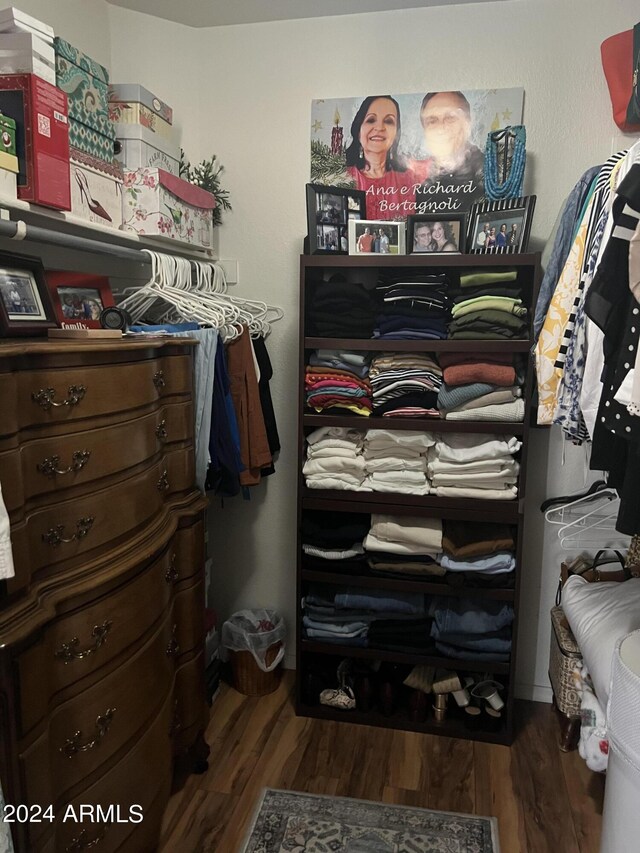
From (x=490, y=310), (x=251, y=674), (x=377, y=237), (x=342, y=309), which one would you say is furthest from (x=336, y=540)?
(x=377, y=237)

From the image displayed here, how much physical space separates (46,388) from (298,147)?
166 cm

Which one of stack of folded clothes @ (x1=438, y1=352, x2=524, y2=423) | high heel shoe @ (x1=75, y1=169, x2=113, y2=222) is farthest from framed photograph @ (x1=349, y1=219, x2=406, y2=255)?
high heel shoe @ (x1=75, y1=169, x2=113, y2=222)

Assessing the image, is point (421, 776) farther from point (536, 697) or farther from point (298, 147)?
point (298, 147)

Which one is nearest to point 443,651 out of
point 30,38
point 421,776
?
point 421,776

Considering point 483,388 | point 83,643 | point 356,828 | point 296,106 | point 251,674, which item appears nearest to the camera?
point 83,643

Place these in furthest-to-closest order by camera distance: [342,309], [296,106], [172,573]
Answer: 1. [296,106]
2. [342,309]
3. [172,573]

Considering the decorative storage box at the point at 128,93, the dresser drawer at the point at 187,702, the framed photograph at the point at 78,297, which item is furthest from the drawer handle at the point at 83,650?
the decorative storage box at the point at 128,93

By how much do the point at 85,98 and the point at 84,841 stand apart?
6.20ft

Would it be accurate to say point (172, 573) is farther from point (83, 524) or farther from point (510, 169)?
point (510, 169)

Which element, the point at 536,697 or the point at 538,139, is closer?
the point at 538,139

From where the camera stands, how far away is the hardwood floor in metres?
1.93

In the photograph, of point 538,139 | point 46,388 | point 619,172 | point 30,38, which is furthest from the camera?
point 538,139

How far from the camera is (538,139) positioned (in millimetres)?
2334

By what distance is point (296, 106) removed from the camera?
2.50m
